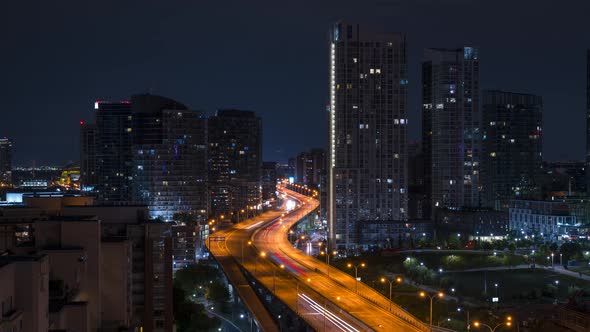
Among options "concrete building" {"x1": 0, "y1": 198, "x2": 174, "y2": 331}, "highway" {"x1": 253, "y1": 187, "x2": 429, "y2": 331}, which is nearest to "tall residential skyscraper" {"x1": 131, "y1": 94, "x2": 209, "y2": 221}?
"highway" {"x1": 253, "y1": 187, "x2": 429, "y2": 331}

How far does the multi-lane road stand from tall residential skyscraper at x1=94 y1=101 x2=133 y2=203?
43.9 m

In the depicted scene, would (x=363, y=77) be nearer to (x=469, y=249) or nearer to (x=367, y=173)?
(x=367, y=173)

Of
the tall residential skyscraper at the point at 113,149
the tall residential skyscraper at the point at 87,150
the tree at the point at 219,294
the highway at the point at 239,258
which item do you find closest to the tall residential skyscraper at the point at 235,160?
the highway at the point at 239,258

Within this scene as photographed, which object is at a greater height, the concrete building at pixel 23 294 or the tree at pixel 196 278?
the concrete building at pixel 23 294

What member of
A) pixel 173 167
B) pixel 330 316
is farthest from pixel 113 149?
pixel 330 316

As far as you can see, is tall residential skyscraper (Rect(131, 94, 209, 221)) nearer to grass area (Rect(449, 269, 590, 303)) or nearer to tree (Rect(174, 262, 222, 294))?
tree (Rect(174, 262, 222, 294))

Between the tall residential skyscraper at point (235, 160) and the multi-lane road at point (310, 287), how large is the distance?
34130 millimetres

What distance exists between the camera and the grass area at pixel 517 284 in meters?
53.0

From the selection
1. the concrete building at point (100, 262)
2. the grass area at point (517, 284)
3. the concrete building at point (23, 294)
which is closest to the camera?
the concrete building at point (23, 294)

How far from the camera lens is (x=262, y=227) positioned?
106 meters

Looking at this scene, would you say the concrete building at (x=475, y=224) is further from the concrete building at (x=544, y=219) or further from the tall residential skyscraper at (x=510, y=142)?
the tall residential skyscraper at (x=510, y=142)

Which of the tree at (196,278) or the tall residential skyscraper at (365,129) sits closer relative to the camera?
the tree at (196,278)

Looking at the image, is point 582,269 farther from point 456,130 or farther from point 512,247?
point 456,130

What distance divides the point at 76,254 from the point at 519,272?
184ft
